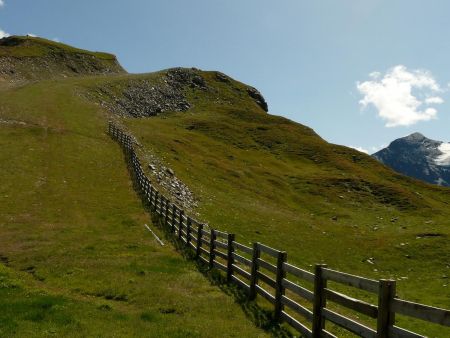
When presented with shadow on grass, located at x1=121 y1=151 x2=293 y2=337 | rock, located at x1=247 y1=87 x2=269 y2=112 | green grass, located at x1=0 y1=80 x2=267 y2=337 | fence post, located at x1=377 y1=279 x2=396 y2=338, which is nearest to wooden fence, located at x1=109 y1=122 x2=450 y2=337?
fence post, located at x1=377 y1=279 x2=396 y2=338

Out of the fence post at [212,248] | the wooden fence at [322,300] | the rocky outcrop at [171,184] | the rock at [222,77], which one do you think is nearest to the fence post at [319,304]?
the wooden fence at [322,300]

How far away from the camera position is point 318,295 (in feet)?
43.6

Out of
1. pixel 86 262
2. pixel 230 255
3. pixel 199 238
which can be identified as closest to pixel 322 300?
pixel 230 255

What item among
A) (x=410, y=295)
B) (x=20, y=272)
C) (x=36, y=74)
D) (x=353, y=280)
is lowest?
(x=410, y=295)

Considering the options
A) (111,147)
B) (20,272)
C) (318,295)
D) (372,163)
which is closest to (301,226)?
(111,147)

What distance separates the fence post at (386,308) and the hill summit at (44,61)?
11273 cm

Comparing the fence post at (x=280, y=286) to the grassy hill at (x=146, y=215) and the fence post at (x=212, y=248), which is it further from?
the fence post at (x=212, y=248)

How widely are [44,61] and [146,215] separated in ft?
372

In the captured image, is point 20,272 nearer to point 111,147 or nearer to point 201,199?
point 201,199

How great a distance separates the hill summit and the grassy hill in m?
11.7

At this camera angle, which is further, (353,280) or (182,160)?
(182,160)

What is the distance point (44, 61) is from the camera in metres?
134

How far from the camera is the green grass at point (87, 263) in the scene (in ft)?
48.2

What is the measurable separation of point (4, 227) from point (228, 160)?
5161cm
